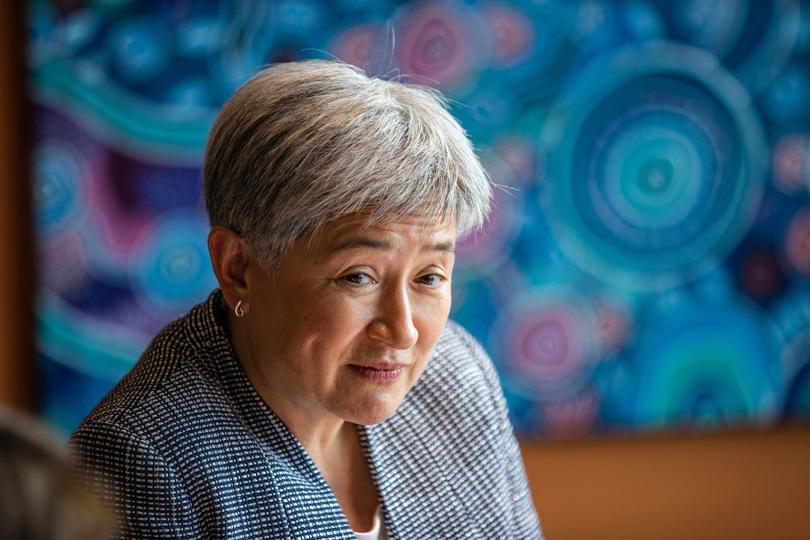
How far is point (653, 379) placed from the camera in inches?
115

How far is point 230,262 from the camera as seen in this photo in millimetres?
1485

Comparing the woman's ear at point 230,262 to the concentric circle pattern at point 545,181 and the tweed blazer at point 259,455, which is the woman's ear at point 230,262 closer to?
the tweed blazer at point 259,455

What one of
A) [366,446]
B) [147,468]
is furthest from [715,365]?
[147,468]

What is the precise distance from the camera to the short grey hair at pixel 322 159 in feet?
4.54

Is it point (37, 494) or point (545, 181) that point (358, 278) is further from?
point (545, 181)

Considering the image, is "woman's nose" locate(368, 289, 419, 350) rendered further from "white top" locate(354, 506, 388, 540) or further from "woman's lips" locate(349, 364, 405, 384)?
"white top" locate(354, 506, 388, 540)

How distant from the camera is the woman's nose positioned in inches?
56.4

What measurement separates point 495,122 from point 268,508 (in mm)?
1545

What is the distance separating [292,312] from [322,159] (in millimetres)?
211

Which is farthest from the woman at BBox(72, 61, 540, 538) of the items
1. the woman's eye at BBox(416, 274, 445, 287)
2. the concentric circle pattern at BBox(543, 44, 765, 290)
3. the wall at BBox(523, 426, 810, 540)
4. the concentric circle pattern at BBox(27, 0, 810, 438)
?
the wall at BBox(523, 426, 810, 540)

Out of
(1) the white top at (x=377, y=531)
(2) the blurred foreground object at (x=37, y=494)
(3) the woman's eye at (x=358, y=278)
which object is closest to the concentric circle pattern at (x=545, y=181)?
(1) the white top at (x=377, y=531)

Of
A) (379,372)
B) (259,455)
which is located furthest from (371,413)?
(259,455)

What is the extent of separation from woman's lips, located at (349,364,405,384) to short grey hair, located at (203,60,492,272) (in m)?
0.18

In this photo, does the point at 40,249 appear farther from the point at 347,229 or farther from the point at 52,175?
the point at 347,229
